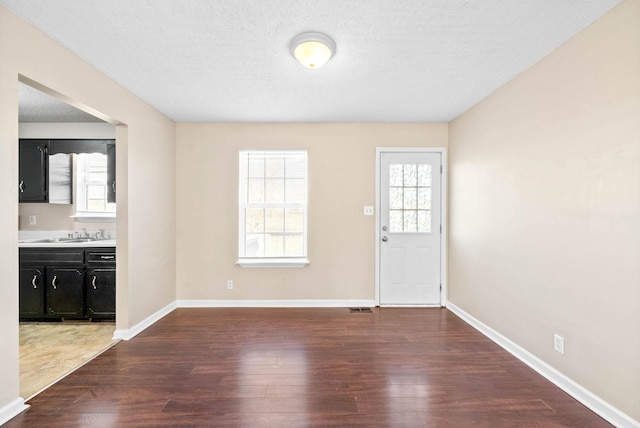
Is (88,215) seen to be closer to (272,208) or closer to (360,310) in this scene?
(272,208)

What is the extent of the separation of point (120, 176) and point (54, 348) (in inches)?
67.9

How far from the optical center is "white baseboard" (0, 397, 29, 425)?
1817 millimetres

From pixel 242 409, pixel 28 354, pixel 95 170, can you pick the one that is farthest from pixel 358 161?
pixel 28 354

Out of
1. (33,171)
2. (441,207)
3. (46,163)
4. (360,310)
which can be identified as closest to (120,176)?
(46,163)

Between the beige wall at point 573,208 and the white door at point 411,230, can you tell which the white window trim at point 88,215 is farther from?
the beige wall at point 573,208

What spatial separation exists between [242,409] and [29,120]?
15.2 ft

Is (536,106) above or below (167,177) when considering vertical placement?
above

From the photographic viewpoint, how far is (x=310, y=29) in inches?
79.2

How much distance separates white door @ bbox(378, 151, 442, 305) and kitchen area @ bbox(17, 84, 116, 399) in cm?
331

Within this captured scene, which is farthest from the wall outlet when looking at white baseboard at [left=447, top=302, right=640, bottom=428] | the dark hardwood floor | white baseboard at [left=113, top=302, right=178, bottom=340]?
white baseboard at [left=113, top=302, right=178, bottom=340]

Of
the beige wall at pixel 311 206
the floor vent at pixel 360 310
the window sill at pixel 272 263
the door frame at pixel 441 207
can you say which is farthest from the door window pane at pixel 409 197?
the window sill at pixel 272 263

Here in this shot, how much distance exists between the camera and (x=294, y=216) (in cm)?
413

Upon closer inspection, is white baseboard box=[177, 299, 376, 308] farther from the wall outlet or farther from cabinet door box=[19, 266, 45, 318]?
the wall outlet

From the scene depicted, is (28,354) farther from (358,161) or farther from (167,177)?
(358,161)
